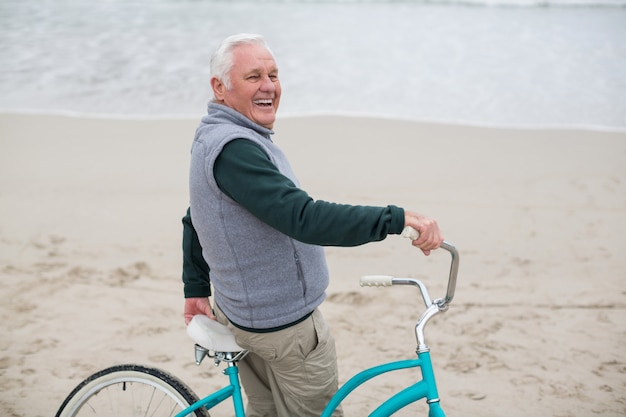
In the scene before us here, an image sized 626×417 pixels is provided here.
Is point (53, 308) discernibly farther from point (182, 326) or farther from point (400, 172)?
point (400, 172)

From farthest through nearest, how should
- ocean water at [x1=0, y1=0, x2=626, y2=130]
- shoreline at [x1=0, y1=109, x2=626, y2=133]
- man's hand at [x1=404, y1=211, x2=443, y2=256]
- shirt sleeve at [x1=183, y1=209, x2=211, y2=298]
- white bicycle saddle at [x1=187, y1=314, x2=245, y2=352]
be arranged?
ocean water at [x1=0, y1=0, x2=626, y2=130], shoreline at [x1=0, y1=109, x2=626, y2=133], shirt sleeve at [x1=183, y1=209, x2=211, y2=298], white bicycle saddle at [x1=187, y1=314, x2=245, y2=352], man's hand at [x1=404, y1=211, x2=443, y2=256]

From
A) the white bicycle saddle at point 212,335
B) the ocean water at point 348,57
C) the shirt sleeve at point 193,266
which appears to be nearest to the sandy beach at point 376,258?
the ocean water at point 348,57

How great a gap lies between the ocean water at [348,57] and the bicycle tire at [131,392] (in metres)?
5.33

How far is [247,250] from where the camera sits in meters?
2.26

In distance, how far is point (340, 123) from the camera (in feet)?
23.9

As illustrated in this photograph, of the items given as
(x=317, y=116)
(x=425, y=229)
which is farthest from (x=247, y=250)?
(x=317, y=116)

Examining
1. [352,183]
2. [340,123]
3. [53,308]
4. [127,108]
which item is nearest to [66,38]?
[127,108]

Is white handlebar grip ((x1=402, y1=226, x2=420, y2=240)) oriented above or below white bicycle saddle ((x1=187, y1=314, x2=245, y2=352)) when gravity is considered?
above

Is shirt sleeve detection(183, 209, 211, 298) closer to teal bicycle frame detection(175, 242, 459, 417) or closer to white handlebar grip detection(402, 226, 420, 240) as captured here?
teal bicycle frame detection(175, 242, 459, 417)

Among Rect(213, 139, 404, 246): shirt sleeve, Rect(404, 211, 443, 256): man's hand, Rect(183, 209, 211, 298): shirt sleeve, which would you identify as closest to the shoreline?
Rect(183, 209, 211, 298): shirt sleeve

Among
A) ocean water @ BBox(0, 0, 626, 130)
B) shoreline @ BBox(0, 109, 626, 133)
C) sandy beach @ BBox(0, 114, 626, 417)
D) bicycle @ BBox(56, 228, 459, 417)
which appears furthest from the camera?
ocean water @ BBox(0, 0, 626, 130)

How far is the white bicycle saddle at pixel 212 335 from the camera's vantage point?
2.43m

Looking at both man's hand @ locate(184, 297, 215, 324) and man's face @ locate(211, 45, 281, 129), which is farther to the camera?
man's hand @ locate(184, 297, 215, 324)

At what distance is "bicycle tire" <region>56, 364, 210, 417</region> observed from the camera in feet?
8.23
